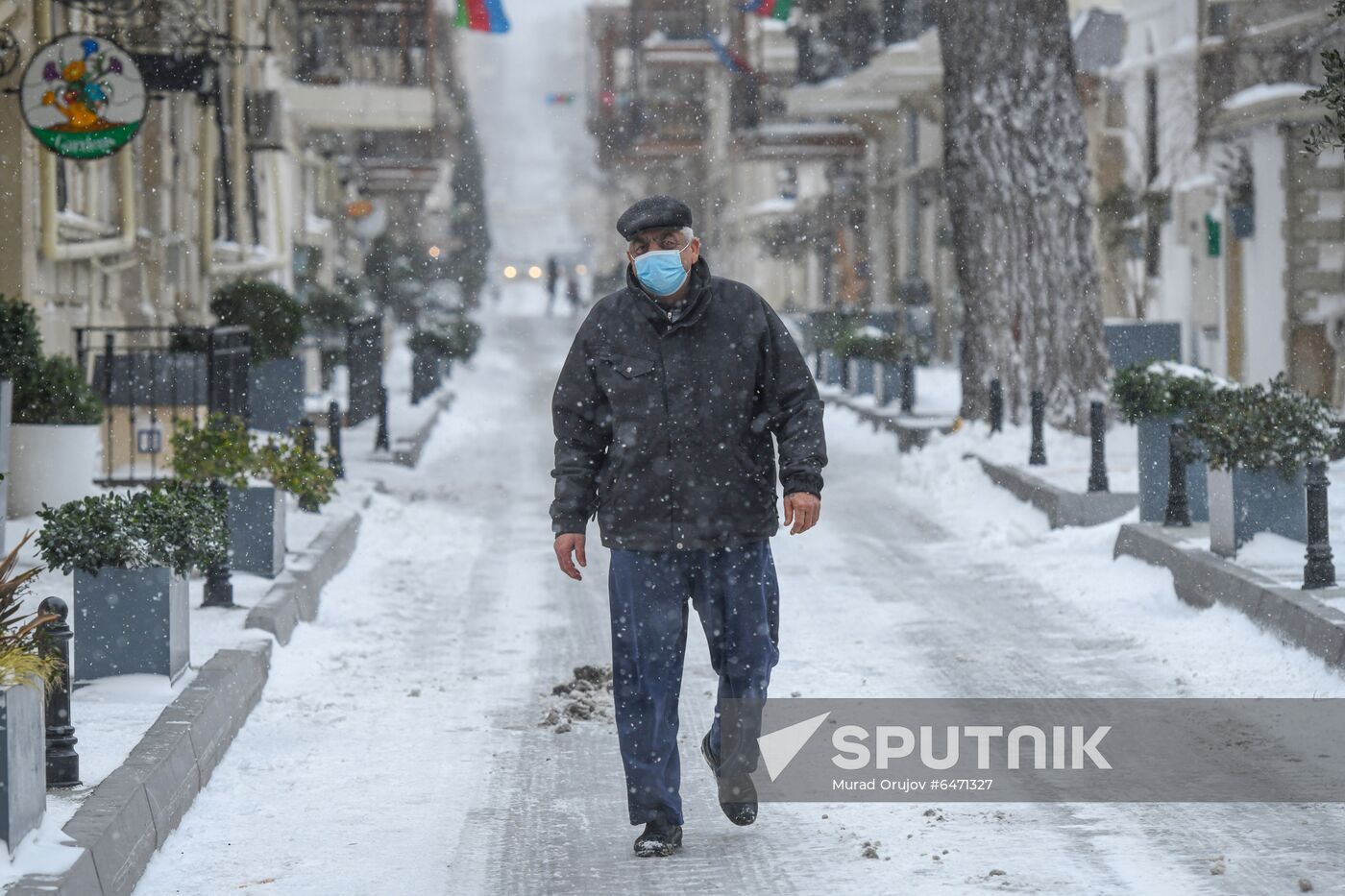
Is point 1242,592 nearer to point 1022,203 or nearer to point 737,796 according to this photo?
point 737,796

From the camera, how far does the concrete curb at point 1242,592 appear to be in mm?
8211

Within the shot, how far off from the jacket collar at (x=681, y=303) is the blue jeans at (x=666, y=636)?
0.66 metres

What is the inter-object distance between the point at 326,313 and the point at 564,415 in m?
22.8

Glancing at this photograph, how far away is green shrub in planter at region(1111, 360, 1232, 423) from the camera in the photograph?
11.9m

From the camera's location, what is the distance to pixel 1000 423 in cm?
1811

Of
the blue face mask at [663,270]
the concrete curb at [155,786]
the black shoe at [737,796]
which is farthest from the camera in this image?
the black shoe at [737,796]

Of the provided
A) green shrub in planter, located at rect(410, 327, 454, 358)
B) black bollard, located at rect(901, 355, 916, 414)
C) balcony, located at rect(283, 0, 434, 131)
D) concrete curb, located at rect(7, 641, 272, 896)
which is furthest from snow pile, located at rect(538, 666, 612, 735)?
balcony, located at rect(283, 0, 434, 131)

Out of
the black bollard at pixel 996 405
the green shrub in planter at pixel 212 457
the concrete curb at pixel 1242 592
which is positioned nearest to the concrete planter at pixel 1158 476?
the concrete curb at pixel 1242 592

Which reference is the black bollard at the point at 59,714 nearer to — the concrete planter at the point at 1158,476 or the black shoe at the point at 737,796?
the black shoe at the point at 737,796

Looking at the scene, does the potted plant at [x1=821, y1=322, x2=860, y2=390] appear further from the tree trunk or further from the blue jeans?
the blue jeans

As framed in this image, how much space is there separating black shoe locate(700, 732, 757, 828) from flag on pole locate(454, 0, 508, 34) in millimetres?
21851

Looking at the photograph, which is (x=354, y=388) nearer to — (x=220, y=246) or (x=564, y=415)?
(x=220, y=246)

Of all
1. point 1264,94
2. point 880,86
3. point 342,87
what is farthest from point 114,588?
point 880,86

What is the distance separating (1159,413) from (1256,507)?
2058mm
